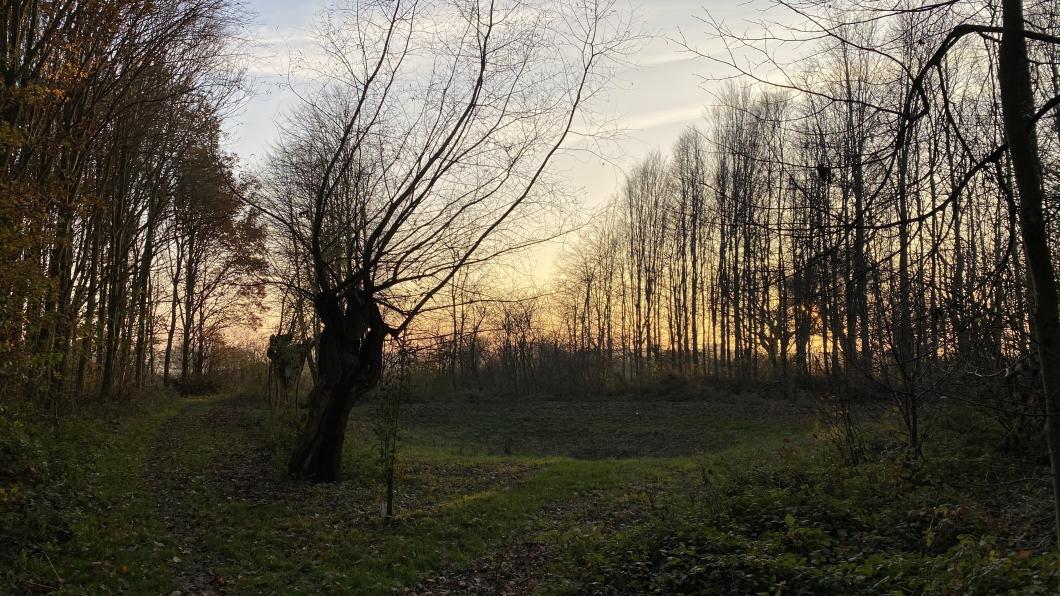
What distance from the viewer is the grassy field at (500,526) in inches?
201

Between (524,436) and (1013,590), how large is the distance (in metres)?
19.1

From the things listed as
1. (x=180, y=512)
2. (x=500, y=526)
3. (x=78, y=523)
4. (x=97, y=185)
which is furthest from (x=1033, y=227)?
(x=97, y=185)

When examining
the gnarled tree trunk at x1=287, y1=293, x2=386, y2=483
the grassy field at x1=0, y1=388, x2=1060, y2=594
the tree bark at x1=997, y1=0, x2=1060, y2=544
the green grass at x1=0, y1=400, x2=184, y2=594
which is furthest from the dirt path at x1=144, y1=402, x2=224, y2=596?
the tree bark at x1=997, y1=0, x2=1060, y2=544

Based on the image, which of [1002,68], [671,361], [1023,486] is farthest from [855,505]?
[671,361]

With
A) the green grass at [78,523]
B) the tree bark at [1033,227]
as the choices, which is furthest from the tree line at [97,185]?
the tree bark at [1033,227]

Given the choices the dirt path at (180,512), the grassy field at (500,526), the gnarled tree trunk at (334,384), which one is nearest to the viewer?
the grassy field at (500,526)

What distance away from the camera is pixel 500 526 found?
8.53 metres

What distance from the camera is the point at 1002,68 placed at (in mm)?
3420

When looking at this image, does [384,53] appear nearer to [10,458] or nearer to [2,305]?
[2,305]

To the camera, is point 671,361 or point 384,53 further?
point 671,361

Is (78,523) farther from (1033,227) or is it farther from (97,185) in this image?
(97,185)

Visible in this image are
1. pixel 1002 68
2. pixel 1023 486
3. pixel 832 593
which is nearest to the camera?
pixel 1002 68

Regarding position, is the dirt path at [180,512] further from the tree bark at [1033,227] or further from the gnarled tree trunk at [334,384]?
the tree bark at [1033,227]

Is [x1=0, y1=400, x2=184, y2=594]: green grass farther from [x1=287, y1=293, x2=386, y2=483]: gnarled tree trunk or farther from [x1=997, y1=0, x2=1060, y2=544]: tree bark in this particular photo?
[x1=997, y1=0, x2=1060, y2=544]: tree bark
